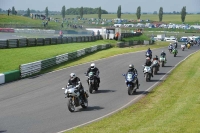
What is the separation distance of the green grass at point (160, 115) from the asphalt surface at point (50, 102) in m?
0.92

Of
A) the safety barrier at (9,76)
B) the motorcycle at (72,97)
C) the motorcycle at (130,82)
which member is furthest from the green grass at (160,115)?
the safety barrier at (9,76)

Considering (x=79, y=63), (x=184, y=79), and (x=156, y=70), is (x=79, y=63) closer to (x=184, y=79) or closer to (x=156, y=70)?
(x=156, y=70)

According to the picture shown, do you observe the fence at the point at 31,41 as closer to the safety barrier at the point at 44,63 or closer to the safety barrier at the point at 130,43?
the safety barrier at the point at 44,63

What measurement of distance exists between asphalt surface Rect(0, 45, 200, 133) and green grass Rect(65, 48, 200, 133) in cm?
92

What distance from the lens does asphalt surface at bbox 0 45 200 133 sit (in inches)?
619

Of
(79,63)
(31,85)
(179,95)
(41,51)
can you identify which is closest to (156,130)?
(179,95)

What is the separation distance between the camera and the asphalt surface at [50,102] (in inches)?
619

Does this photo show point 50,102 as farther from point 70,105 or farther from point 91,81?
point 91,81

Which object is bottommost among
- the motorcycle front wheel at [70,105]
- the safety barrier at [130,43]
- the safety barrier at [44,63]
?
the safety barrier at [130,43]

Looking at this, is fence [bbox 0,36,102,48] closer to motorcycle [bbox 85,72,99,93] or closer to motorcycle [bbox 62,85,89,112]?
motorcycle [bbox 85,72,99,93]

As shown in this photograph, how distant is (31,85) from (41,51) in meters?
18.3

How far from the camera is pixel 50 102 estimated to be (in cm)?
2052

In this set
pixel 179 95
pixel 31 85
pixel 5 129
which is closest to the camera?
pixel 5 129

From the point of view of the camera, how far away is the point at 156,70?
32.8m
